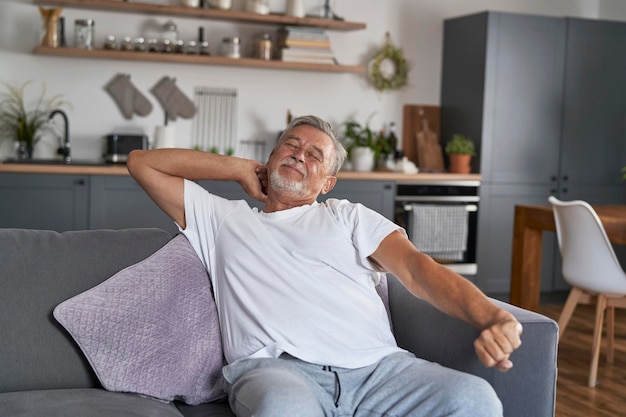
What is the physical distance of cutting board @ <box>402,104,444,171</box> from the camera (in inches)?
252

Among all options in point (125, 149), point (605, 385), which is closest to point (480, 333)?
point (605, 385)

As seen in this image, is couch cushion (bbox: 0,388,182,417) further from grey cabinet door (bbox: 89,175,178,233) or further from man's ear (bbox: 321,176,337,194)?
grey cabinet door (bbox: 89,175,178,233)

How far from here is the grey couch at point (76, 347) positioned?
2252 mm

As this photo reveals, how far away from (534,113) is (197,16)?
2386 millimetres

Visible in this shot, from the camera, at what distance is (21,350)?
7.68 feet

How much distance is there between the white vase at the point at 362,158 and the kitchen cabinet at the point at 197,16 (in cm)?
54

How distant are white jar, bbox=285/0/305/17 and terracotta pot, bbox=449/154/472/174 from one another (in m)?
1.40

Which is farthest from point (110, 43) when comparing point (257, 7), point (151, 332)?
point (151, 332)

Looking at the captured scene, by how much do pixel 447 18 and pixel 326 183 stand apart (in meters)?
4.07

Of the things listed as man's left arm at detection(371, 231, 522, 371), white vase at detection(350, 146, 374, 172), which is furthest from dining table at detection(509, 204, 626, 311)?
man's left arm at detection(371, 231, 522, 371)

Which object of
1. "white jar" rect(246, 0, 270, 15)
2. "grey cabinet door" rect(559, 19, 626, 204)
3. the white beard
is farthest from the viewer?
"grey cabinet door" rect(559, 19, 626, 204)

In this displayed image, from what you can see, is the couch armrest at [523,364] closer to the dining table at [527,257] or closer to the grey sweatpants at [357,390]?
the grey sweatpants at [357,390]

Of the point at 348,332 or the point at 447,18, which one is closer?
the point at 348,332

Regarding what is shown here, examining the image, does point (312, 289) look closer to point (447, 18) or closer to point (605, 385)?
point (605, 385)
